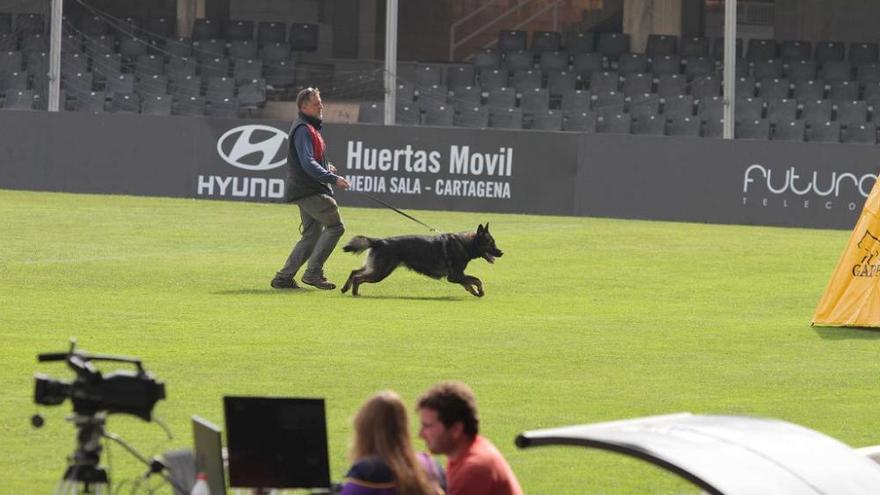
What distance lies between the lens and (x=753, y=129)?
3247cm

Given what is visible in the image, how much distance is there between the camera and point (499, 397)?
12.3 metres

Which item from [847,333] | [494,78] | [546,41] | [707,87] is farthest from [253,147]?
[847,333]

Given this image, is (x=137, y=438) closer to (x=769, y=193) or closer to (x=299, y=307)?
(x=299, y=307)

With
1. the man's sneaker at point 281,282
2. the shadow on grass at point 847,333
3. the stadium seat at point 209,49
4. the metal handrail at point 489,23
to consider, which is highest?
the metal handrail at point 489,23

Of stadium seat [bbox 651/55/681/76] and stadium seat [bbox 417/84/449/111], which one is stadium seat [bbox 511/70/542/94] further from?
stadium seat [bbox 651/55/681/76]

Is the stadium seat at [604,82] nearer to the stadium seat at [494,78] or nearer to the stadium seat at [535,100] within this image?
the stadium seat at [535,100]

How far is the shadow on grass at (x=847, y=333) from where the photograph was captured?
53.3 ft

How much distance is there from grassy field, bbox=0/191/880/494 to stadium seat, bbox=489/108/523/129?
271 inches

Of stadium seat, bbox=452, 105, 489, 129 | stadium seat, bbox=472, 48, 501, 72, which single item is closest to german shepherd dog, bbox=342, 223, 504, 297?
stadium seat, bbox=452, 105, 489, 129

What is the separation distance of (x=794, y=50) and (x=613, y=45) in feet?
11.7

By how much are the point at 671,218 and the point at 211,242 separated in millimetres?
8644

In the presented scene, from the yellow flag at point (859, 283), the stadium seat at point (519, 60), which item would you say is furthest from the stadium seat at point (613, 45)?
the yellow flag at point (859, 283)

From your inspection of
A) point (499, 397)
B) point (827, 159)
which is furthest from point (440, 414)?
point (827, 159)

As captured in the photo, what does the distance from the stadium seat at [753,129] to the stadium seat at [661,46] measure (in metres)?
3.86
